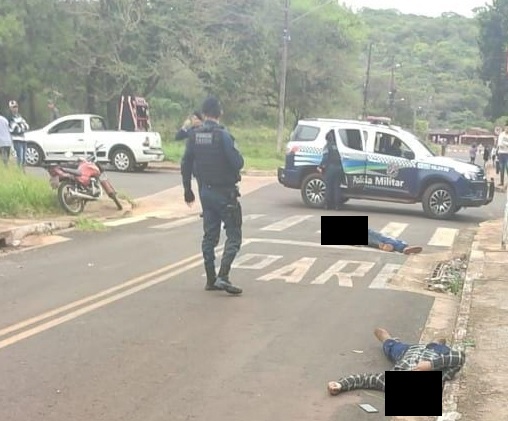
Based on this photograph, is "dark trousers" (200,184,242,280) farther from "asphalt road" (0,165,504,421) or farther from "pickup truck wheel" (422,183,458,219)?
"pickup truck wheel" (422,183,458,219)

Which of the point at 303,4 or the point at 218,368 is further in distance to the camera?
the point at 303,4

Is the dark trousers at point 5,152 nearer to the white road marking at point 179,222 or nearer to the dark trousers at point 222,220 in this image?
the white road marking at point 179,222

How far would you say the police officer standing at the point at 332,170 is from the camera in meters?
18.8

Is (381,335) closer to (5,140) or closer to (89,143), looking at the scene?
(5,140)

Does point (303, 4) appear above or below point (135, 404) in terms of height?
above

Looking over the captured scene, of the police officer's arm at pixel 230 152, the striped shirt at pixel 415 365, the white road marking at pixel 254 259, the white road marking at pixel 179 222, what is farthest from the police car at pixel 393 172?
the striped shirt at pixel 415 365

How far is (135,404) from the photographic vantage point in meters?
5.52

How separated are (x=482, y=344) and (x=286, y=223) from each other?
30.1 feet

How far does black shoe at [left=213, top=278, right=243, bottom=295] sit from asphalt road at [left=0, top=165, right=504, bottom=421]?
0.25 feet

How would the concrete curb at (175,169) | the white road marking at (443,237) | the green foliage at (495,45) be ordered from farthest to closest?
the green foliage at (495,45), the concrete curb at (175,169), the white road marking at (443,237)

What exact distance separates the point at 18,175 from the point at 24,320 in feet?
29.8

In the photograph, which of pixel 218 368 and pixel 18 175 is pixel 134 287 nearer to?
pixel 218 368

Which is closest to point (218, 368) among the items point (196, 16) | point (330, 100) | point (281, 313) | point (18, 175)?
point (281, 313)

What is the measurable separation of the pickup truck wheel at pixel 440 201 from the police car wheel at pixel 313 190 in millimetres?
2307
